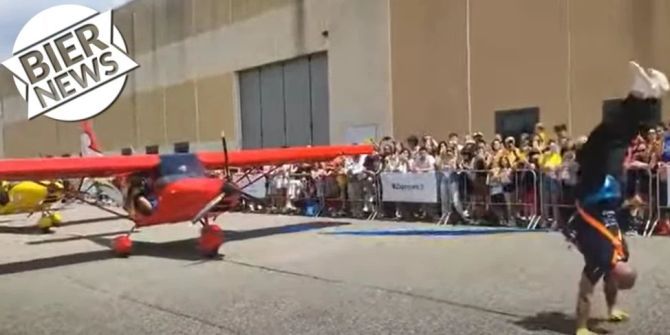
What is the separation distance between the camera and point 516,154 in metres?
15.0

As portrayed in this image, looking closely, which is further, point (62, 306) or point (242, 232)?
point (242, 232)

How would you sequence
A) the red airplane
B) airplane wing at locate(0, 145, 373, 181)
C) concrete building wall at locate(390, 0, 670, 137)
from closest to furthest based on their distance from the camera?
the red airplane < airplane wing at locate(0, 145, 373, 181) < concrete building wall at locate(390, 0, 670, 137)

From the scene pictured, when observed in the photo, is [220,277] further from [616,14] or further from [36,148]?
[36,148]

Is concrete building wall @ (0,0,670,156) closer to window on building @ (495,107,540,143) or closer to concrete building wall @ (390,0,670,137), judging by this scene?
concrete building wall @ (390,0,670,137)

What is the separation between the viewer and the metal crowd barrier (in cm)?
1298

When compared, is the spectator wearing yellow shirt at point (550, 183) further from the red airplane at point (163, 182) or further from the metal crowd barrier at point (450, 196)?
the red airplane at point (163, 182)

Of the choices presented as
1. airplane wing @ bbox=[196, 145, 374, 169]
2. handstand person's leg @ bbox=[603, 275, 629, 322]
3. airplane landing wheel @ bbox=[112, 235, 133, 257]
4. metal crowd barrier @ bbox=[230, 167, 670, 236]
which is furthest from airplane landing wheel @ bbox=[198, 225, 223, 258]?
handstand person's leg @ bbox=[603, 275, 629, 322]

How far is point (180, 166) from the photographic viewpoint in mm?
13516

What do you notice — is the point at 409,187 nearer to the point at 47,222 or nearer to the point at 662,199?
the point at 662,199

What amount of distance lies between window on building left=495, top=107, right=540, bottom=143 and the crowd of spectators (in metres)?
0.39

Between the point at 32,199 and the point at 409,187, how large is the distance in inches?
405

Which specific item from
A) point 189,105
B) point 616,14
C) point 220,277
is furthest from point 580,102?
point 189,105

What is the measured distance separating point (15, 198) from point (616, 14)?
15677 mm

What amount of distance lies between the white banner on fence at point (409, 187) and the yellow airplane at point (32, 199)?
8.53m
